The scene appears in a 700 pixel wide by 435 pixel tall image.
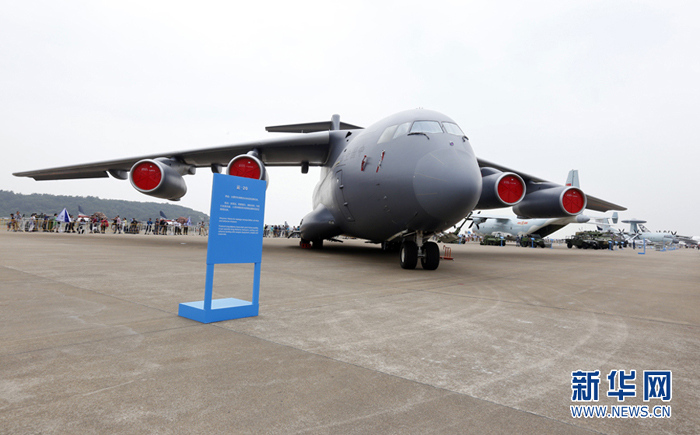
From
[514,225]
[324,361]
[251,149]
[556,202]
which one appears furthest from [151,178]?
[514,225]

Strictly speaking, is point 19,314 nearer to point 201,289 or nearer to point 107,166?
point 201,289

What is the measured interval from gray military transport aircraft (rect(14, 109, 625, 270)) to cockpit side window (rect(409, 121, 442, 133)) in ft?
0.07

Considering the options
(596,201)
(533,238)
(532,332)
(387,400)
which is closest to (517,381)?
(387,400)

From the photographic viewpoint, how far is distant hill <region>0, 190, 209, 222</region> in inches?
4031

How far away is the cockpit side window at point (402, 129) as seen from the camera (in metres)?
7.68

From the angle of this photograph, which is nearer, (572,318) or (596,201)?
(572,318)

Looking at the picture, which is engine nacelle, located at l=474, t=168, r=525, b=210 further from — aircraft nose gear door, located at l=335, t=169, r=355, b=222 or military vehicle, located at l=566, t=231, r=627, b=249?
military vehicle, located at l=566, t=231, r=627, b=249

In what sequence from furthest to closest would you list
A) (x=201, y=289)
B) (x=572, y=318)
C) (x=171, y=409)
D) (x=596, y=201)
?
(x=596, y=201), (x=201, y=289), (x=572, y=318), (x=171, y=409)

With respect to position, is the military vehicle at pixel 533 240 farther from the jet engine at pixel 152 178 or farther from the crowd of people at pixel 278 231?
the jet engine at pixel 152 178

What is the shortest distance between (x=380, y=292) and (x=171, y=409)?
3.73 meters

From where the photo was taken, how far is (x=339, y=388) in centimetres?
202

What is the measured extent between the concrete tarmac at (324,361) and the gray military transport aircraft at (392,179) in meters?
2.58

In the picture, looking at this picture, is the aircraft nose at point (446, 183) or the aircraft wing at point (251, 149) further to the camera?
the aircraft wing at point (251, 149)

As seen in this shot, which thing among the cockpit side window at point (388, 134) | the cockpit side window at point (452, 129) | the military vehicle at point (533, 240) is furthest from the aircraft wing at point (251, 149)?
the military vehicle at point (533, 240)
